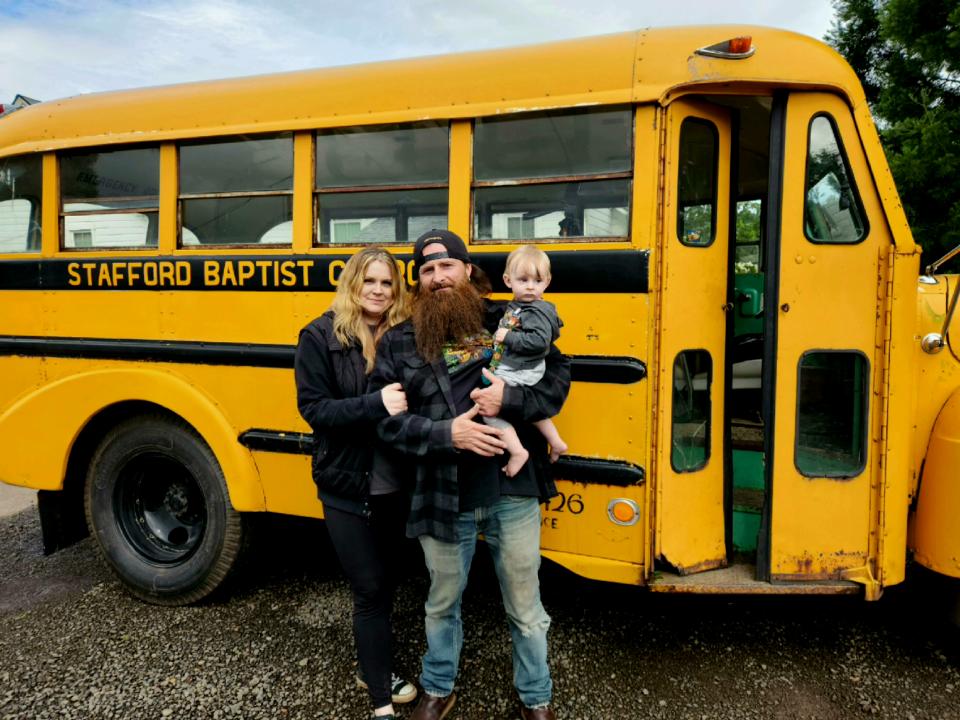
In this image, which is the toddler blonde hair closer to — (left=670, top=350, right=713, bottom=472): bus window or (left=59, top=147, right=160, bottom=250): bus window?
(left=670, top=350, right=713, bottom=472): bus window

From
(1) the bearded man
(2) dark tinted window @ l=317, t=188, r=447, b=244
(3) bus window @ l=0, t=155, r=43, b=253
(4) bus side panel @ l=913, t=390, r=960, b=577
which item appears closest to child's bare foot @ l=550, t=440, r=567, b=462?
(1) the bearded man

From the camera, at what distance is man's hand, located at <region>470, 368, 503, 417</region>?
2.08 meters

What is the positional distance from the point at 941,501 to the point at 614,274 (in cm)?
146

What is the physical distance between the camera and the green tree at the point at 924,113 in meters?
8.57

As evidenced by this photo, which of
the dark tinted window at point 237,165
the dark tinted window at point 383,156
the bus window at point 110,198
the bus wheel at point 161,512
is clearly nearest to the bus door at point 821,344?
the dark tinted window at point 383,156

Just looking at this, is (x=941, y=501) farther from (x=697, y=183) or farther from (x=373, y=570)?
(x=373, y=570)

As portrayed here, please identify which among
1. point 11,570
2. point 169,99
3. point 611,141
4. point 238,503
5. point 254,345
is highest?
point 169,99

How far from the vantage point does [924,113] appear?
925 centimetres

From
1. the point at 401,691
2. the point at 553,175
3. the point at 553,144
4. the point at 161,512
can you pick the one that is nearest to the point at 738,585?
the point at 401,691

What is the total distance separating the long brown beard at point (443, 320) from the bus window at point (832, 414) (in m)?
1.28

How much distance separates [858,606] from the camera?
3180 mm

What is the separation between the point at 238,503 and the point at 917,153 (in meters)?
9.28

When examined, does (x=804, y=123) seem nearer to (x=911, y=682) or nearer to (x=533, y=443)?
(x=533, y=443)

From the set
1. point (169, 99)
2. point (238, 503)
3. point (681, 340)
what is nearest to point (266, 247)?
point (169, 99)
